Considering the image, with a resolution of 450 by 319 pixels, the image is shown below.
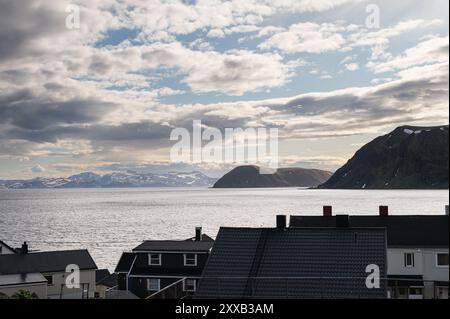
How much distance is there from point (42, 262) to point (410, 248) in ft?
98.5

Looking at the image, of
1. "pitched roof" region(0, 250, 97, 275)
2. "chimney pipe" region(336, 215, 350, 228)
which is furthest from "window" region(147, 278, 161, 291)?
"chimney pipe" region(336, 215, 350, 228)

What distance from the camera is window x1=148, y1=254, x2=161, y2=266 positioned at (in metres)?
37.8

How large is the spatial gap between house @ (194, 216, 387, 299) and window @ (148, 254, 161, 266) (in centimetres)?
1800

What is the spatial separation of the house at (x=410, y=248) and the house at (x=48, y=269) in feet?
57.4

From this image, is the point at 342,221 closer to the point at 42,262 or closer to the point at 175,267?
the point at 175,267

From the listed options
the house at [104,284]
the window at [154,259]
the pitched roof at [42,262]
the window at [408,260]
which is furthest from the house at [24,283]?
the window at [408,260]

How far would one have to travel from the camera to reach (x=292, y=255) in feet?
61.1

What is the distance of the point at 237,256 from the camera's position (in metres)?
20.2

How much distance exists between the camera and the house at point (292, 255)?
1736cm

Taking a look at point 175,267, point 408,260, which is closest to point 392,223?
point 408,260

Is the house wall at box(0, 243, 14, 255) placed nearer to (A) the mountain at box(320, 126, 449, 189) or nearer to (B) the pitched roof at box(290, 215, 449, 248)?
(B) the pitched roof at box(290, 215, 449, 248)
